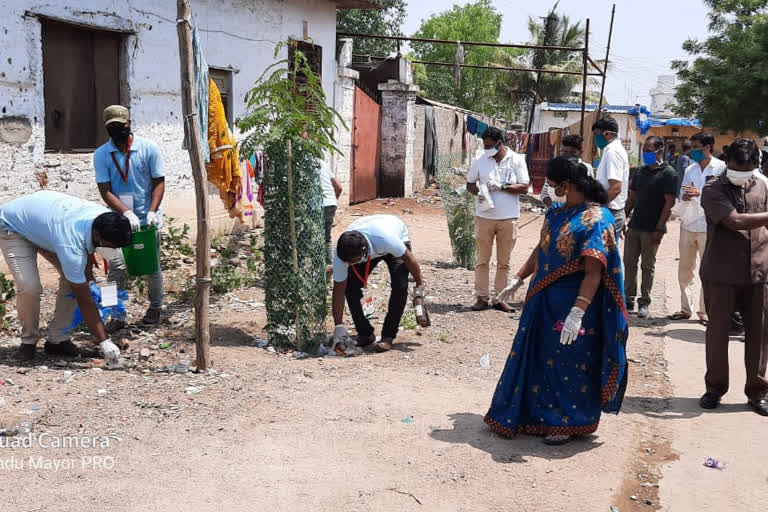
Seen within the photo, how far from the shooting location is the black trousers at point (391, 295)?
6.08 meters

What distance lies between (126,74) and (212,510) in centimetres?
662

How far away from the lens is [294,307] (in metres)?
5.99

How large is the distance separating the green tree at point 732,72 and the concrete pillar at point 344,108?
14837 millimetres

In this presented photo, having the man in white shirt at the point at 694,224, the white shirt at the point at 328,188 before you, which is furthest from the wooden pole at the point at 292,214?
the man in white shirt at the point at 694,224

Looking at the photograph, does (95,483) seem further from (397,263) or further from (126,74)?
(126,74)

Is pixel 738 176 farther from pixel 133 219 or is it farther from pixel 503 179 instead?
pixel 133 219

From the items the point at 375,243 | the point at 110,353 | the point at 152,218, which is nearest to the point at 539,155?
the point at 375,243

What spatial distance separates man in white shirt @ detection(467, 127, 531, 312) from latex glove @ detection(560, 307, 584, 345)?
131 inches

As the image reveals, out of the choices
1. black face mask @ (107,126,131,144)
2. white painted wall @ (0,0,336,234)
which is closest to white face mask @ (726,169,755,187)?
black face mask @ (107,126,131,144)

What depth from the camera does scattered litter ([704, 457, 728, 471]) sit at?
420 centimetres

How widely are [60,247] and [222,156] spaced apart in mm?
3699

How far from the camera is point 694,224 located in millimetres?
7547

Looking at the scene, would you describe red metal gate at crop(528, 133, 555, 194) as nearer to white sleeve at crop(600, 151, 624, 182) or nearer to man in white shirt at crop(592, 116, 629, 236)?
man in white shirt at crop(592, 116, 629, 236)

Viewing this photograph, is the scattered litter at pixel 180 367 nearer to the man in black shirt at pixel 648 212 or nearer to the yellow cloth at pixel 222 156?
the yellow cloth at pixel 222 156
